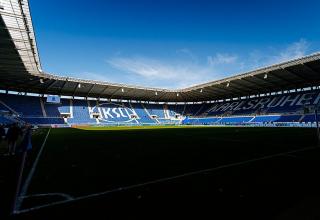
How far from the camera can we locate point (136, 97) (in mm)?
70438

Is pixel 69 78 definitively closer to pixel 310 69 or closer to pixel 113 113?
pixel 113 113

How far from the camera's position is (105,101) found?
224ft

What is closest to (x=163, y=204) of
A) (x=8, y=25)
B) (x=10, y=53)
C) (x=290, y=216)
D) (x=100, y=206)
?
(x=100, y=206)

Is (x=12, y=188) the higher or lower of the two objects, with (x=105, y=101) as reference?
lower

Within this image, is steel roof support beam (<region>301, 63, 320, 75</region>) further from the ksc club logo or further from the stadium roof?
the ksc club logo

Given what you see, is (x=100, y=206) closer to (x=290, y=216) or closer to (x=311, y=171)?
(x=290, y=216)

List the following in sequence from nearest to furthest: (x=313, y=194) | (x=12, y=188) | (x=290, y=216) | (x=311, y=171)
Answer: (x=290, y=216)
(x=313, y=194)
(x=12, y=188)
(x=311, y=171)

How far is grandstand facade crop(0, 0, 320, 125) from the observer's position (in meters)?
32.8

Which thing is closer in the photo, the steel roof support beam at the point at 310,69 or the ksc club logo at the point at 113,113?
the steel roof support beam at the point at 310,69

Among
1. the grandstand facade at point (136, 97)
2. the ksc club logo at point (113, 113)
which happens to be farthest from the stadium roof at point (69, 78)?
the ksc club logo at point (113, 113)

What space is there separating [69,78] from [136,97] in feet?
90.4

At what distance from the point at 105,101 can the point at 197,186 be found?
66.1 meters

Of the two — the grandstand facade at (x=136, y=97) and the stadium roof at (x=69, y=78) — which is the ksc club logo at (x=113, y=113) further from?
the stadium roof at (x=69, y=78)

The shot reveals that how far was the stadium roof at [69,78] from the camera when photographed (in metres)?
20.2
